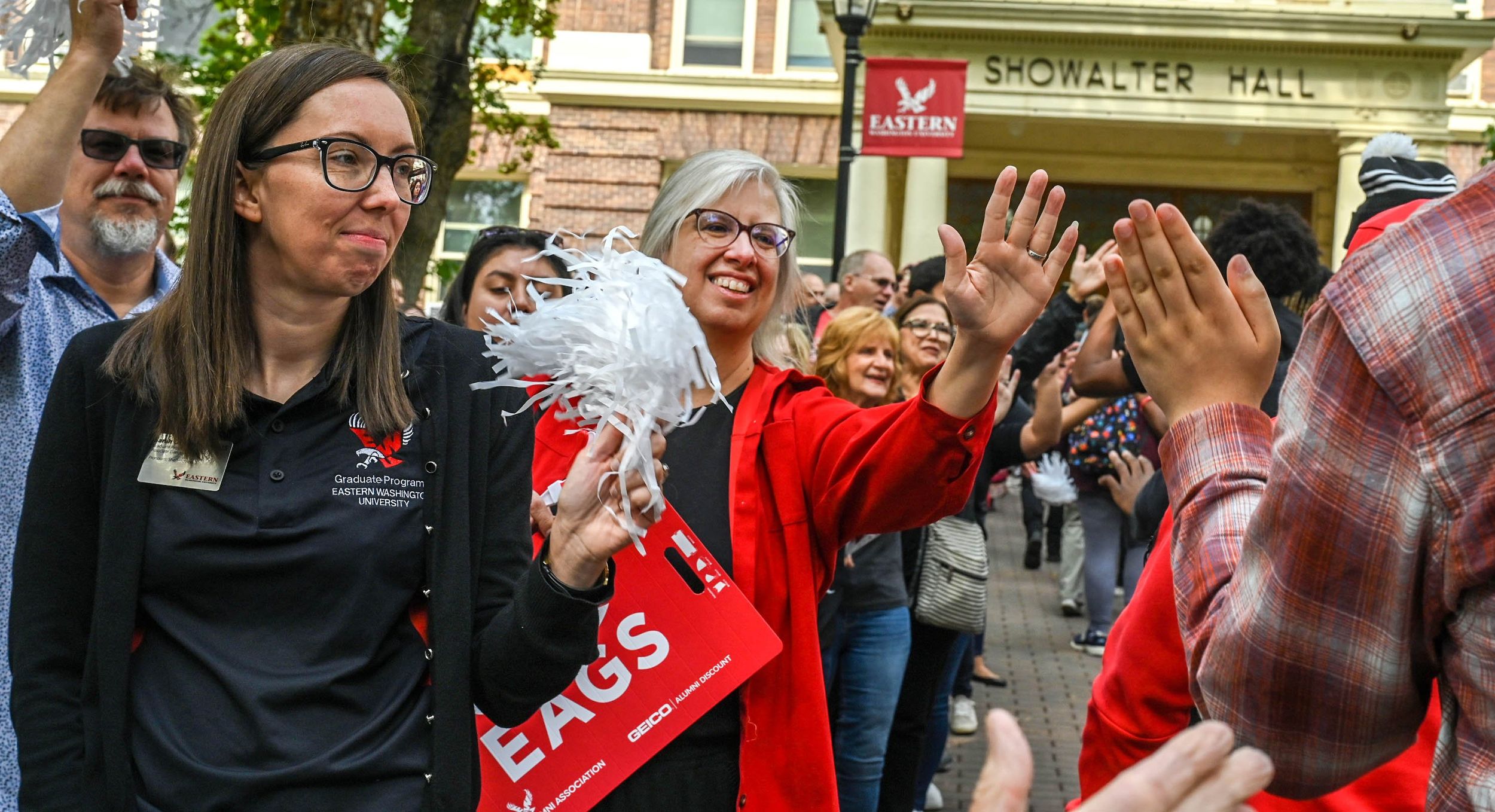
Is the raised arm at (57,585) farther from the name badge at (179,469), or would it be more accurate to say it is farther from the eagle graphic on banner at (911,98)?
the eagle graphic on banner at (911,98)

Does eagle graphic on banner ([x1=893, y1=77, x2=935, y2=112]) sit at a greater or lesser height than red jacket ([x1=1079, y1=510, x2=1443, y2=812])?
greater

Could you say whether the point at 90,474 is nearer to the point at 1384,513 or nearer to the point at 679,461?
the point at 679,461

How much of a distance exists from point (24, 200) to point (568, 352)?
123 cm

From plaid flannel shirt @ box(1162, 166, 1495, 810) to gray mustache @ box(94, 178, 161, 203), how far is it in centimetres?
256

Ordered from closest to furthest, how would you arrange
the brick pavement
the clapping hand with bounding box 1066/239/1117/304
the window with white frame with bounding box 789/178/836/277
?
1. the clapping hand with bounding box 1066/239/1117/304
2. the brick pavement
3. the window with white frame with bounding box 789/178/836/277

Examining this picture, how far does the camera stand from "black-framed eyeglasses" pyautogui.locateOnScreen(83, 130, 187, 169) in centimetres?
308

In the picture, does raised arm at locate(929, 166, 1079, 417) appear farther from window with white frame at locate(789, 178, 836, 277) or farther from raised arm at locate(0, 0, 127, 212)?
window with white frame at locate(789, 178, 836, 277)

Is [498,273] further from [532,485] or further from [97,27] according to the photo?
[532,485]

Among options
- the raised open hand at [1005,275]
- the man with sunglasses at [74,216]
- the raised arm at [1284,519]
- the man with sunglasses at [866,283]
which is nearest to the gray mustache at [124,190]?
the man with sunglasses at [74,216]

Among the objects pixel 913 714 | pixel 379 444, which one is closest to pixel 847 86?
pixel 913 714

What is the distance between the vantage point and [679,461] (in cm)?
273

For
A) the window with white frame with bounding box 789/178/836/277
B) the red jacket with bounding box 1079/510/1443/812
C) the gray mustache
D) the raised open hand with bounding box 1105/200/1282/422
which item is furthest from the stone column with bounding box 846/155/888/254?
the raised open hand with bounding box 1105/200/1282/422

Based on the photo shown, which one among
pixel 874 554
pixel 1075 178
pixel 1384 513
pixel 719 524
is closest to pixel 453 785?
pixel 719 524

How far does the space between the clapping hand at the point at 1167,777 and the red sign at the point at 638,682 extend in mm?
1546
